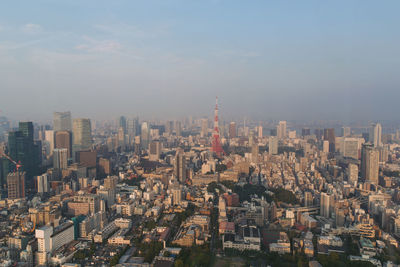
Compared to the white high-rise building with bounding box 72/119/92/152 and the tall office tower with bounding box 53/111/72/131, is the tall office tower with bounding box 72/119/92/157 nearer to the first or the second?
the white high-rise building with bounding box 72/119/92/152

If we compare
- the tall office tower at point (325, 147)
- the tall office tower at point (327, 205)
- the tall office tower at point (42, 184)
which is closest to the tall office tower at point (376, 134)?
the tall office tower at point (327, 205)

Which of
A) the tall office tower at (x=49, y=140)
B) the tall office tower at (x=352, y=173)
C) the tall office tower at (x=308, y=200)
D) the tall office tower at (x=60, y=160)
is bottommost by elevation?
the tall office tower at (x=308, y=200)

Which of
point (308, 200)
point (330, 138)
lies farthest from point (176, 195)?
point (330, 138)

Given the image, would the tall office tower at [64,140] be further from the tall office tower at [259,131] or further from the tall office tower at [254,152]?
the tall office tower at [259,131]

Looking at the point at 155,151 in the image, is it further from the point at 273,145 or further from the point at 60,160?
the point at 273,145

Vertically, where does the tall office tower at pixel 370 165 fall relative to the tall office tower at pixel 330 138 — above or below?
below

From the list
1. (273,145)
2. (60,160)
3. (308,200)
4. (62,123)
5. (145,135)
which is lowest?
(308,200)
